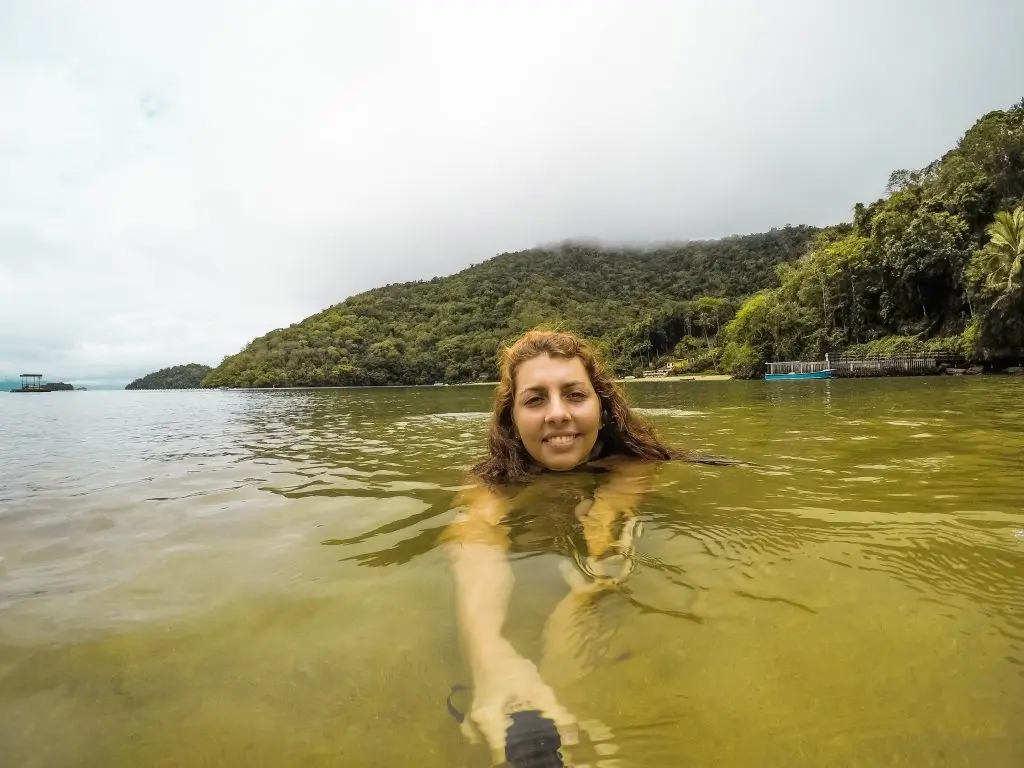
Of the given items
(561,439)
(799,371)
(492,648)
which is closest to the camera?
(492,648)

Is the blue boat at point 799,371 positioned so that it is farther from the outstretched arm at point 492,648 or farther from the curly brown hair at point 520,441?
the outstretched arm at point 492,648

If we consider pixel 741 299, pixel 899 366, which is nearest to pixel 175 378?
pixel 741 299

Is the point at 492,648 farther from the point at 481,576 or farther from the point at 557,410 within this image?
the point at 557,410

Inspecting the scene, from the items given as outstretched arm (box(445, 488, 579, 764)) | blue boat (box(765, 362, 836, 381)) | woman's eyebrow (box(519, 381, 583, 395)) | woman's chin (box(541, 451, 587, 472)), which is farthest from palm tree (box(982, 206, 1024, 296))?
outstretched arm (box(445, 488, 579, 764))

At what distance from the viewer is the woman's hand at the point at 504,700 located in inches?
57.1

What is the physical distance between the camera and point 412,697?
168cm

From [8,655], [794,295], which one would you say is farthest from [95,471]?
[794,295]

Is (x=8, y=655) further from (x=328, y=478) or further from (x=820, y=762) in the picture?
(x=328, y=478)

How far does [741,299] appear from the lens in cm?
10994

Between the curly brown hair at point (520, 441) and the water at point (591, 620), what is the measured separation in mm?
532

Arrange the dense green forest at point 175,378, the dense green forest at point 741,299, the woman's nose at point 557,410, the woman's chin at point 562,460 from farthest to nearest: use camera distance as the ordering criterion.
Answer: the dense green forest at point 175,378, the dense green forest at point 741,299, the woman's chin at point 562,460, the woman's nose at point 557,410

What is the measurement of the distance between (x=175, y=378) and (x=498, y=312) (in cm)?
13869

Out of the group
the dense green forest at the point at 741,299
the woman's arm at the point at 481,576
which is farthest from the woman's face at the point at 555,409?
the dense green forest at the point at 741,299

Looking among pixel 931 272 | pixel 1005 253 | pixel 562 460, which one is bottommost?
pixel 562 460
